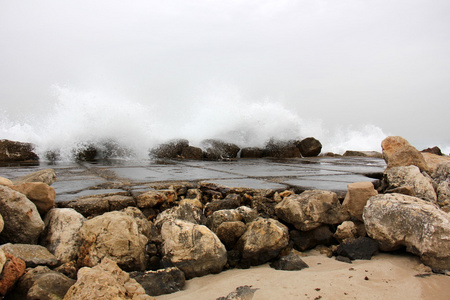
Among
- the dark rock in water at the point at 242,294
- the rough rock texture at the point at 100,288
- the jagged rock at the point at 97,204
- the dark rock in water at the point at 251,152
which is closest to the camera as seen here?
the rough rock texture at the point at 100,288

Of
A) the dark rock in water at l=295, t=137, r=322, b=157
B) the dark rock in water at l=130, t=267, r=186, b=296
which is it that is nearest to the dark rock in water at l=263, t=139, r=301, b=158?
the dark rock in water at l=295, t=137, r=322, b=157

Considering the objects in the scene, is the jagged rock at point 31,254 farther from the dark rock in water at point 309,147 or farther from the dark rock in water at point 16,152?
the dark rock in water at point 309,147

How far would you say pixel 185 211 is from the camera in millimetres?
2229

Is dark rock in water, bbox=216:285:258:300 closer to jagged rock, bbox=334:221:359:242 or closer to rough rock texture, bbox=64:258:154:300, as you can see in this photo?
rough rock texture, bbox=64:258:154:300

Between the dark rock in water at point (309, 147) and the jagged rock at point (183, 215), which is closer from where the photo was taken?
the jagged rock at point (183, 215)

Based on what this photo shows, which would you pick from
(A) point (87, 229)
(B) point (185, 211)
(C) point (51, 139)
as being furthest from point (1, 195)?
(C) point (51, 139)

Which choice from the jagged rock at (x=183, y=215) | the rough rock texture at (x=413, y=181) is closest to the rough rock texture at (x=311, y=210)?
the jagged rock at (x=183, y=215)

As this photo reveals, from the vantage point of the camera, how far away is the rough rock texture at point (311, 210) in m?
2.23

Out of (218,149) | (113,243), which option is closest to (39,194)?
(113,243)

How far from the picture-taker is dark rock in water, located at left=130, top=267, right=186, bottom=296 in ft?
5.16

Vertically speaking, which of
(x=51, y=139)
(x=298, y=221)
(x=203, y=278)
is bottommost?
(x=203, y=278)

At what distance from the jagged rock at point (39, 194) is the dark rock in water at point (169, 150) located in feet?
19.7

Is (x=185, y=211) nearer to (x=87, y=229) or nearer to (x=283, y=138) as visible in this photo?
(x=87, y=229)

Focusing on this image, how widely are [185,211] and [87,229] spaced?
0.65 metres
